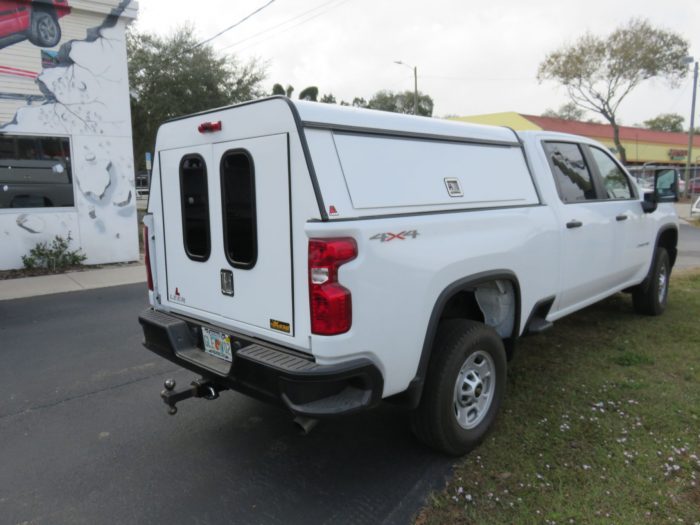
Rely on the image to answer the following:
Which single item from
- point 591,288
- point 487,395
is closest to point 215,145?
point 487,395

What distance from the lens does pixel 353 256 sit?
2.48 m

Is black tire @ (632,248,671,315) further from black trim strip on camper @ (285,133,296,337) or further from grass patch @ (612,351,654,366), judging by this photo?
black trim strip on camper @ (285,133,296,337)

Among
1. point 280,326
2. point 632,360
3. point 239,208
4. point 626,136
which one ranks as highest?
point 626,136

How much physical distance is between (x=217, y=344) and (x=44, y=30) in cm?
902

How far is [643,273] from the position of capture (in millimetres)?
5613

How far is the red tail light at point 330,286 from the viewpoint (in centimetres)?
246

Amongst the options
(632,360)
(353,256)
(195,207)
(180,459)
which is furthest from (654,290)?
(180,459)

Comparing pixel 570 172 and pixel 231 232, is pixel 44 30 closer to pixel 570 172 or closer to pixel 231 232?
pixel 231 232

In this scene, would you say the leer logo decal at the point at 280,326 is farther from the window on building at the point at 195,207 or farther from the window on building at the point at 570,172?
the window on building at the point at 570,172

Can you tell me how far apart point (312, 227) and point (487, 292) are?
1701 mm

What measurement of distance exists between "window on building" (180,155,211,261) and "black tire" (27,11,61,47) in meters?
8.15

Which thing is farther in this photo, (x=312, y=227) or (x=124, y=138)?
(x=124, y=138)

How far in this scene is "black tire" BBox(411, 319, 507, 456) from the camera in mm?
3016

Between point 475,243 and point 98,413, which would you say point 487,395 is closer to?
point 475,243
